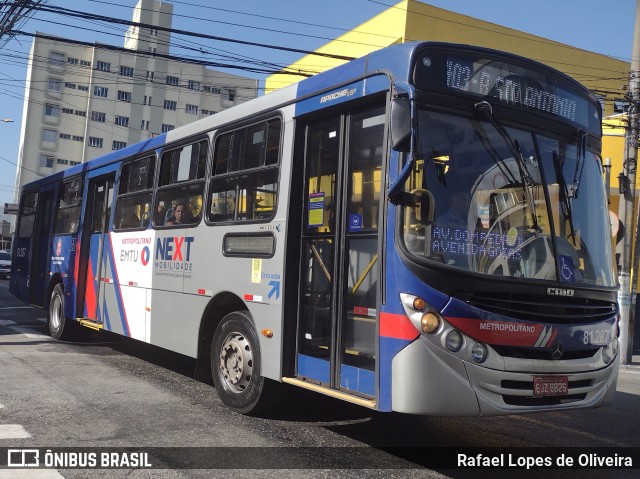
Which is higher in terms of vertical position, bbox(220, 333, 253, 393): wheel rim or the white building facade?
the white building facade

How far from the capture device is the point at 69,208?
38.8 feet

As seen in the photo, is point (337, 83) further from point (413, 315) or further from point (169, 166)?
point (169, 166)

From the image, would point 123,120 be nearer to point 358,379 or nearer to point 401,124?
point 358,379

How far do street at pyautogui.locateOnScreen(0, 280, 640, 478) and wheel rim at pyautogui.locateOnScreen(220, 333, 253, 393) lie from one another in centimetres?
31

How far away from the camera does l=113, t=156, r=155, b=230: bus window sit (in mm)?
8828

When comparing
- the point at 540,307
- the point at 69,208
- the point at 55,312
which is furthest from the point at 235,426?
the point at 69,208

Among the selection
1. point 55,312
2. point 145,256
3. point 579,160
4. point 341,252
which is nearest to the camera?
point 341,252

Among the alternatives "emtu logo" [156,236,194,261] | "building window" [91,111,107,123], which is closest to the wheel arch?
"emtu logo" [156,236,194,261]

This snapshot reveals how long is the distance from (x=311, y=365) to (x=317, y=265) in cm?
86

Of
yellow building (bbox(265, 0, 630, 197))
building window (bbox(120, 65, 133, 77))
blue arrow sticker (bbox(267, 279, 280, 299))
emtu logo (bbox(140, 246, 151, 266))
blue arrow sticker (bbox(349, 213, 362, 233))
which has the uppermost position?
building window (bbox(120, 65, 133, 77))

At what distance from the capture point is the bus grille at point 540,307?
470 cm

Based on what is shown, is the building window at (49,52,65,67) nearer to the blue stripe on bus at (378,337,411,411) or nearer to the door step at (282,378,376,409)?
the door step at (282,378,376,409)

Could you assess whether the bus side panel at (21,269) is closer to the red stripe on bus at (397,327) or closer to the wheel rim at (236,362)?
the wheel rim at (236,362)

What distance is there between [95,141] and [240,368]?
67.7 metres
